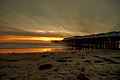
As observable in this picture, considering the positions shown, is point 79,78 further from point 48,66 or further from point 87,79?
point 48,66

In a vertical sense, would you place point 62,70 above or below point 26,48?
below

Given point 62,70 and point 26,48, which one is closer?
point 62,70

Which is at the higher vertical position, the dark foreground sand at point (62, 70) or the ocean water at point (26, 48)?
the ocean water at point (26, 48)

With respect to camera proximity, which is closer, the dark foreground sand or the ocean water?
the dark foreground sand

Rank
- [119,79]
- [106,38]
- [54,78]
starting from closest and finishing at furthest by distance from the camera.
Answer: [119,79] → [54,78] → [106,38]

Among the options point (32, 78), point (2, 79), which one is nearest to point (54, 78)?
point (32, 78)

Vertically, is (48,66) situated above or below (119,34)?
below

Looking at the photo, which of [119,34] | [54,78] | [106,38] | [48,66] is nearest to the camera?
[54,78]

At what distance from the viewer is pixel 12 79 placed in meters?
5.06

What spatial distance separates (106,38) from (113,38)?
250 cm

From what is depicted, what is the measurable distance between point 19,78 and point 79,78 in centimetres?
279

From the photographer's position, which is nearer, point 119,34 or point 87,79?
point 87,79

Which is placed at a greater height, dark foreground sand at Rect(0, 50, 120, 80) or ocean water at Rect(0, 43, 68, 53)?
ocean water at Rect(0, 43, 68, 53)

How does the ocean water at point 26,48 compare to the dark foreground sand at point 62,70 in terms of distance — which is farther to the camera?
the ocean water at point 26,48
